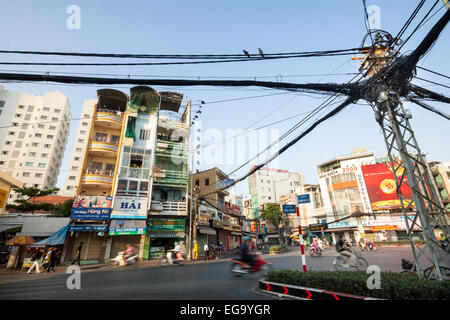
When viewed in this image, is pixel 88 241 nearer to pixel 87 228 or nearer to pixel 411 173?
pixel 87 228

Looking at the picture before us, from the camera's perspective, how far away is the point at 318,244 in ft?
70.3

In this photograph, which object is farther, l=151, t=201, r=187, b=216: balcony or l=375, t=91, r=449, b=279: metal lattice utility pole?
l=151, t=201, r=187, b=216: balcony

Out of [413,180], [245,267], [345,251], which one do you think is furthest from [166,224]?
[413,180]

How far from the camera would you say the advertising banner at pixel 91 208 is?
18825 mm

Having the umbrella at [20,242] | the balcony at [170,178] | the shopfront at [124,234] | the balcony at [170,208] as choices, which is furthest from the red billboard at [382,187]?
the umbrella at [20,242]

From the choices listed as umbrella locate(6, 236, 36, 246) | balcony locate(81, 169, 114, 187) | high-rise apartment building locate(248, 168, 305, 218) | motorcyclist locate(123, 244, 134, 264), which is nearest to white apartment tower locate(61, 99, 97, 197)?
balcony locate(81, 169, 114, 187)

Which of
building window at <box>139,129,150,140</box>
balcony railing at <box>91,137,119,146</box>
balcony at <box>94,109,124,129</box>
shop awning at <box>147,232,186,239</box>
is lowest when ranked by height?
shop awning at <box>147,232,186,239</box>

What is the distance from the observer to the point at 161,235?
2173 centimetres

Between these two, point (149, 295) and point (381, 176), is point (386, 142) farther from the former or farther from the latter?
point (381, 176)

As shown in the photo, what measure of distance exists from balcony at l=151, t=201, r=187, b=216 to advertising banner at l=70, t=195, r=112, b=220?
423 cm

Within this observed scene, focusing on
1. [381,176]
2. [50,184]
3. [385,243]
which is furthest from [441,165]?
[50,184]

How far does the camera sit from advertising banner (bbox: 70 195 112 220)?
61.8ft

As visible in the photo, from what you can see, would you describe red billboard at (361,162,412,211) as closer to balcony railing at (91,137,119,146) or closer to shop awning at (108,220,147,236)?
shop awning at (108,220,147,236)

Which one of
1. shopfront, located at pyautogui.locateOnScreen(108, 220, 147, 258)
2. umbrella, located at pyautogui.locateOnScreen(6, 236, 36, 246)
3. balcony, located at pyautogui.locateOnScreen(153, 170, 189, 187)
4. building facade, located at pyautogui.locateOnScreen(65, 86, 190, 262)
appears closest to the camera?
umbrella, located at pyautogui.locateOnScreen(6, 236, 36, 246)
